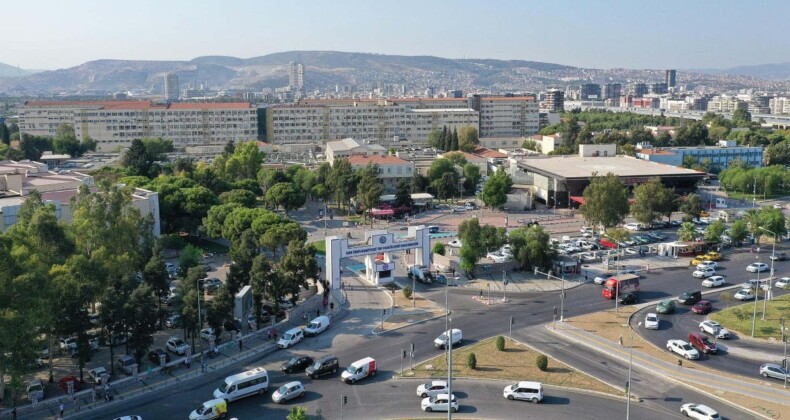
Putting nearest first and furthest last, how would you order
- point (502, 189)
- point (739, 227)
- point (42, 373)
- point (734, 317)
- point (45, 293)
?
1. point (45, 293)
2. point (42, 373)
3. point (734, 317)
4. point (739, 227)
5. point (502, 189)

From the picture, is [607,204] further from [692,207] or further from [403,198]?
[403,198]

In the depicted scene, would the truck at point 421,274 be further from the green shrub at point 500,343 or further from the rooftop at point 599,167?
the rooftop at point 599,167

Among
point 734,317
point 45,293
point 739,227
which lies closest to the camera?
point 45,293

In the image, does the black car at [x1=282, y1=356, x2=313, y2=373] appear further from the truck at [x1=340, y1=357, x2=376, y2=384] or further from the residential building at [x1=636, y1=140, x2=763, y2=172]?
the residential building at [x1=636, y1=140, x2=763, y2=172]

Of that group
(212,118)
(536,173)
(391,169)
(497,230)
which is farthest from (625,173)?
(212,118)

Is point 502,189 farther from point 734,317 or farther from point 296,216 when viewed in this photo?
point 734,317

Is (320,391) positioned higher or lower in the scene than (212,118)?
lower

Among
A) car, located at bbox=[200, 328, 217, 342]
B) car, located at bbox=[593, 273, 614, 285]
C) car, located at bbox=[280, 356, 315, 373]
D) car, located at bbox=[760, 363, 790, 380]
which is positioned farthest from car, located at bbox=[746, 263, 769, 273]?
car, located at bbox=[200, 328, 217, 342]

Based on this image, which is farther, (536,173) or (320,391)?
(536,173)
